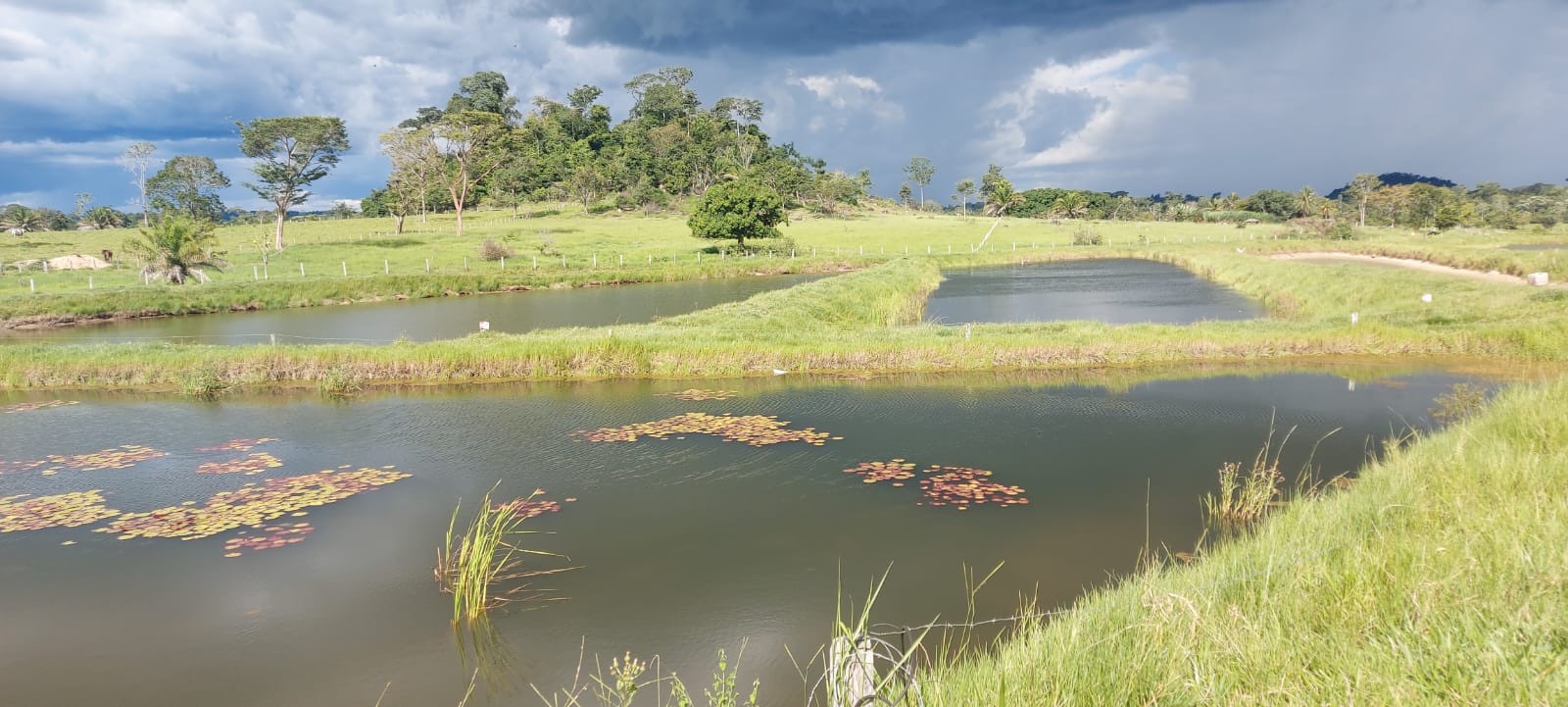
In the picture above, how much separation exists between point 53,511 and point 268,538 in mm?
3618

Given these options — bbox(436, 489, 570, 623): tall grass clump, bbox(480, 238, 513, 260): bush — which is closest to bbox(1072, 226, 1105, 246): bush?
bbox(480, 238, 513, 260): bush

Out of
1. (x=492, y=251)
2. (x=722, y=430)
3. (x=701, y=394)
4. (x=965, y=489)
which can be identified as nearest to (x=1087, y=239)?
(x=492, y=251)

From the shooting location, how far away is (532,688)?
242 inches

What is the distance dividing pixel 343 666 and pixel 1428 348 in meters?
22.8

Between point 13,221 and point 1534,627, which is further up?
point 13,221

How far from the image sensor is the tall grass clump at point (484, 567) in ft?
23.6

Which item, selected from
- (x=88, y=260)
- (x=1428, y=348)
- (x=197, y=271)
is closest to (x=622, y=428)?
(x=1428, y=348)

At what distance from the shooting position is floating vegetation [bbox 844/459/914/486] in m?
10.7

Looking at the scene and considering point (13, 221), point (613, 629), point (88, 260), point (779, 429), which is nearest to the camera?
point (613, 629)

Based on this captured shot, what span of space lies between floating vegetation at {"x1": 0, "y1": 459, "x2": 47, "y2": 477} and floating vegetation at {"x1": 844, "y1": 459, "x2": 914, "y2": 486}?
42.2 ft

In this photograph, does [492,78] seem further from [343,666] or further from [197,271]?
[343,666]

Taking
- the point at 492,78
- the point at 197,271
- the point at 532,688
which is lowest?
the point at 532,688

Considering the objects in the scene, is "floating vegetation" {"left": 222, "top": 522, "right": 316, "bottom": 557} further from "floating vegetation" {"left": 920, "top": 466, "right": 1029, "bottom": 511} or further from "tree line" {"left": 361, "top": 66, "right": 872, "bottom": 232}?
"tree line" {"left": 361, "top": 66, "right": 872, "bottom": 232}

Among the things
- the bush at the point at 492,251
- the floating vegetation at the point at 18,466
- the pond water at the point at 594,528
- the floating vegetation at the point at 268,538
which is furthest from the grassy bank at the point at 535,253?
the floating vegetation at the point at 268,538
